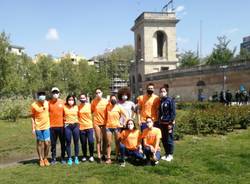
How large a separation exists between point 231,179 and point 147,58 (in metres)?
50.4

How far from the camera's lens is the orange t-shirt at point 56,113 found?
9.54 m

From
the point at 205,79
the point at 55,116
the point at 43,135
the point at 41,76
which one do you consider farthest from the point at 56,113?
the point at 41,76

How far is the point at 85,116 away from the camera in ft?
31.6

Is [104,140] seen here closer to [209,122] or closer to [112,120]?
[112,120]

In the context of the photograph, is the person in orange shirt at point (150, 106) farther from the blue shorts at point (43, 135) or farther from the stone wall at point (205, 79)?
the stone wall at point (205, 79)

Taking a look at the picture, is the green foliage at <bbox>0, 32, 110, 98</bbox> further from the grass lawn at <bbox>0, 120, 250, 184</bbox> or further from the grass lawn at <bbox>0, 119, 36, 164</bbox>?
the grass lawn at <bbox>0, 120, 250, 184</bbox>

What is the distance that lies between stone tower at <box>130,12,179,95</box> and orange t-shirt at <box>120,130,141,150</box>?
158 feet

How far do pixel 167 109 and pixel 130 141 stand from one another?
1168 mm

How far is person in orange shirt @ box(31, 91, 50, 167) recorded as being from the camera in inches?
372

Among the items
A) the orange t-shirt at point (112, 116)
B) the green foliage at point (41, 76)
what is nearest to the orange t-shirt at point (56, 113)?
the orange t-shirt at point (112, 116)

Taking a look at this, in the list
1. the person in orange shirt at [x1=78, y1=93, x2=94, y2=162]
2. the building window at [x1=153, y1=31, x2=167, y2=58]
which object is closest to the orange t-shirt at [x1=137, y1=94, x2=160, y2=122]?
the person in orange shirt at [x1=78, y1=93, x2=94, y2=162]

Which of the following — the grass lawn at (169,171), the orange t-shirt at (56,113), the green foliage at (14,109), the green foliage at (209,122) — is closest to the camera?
the grass lawn at (169,171)

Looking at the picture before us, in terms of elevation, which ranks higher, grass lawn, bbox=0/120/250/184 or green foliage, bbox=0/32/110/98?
green foliage, bbox=0/32/110/98

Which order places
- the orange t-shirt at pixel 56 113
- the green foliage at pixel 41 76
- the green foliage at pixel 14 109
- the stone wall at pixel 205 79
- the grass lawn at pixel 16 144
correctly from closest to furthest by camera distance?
the orange t-shirt at pixel 56 113 < the grass lawn at pixel 16 144 < the green foliage at pixel 14 109 < the green foliage at pixel 41 76 < the stone wall at pixel 205 79
